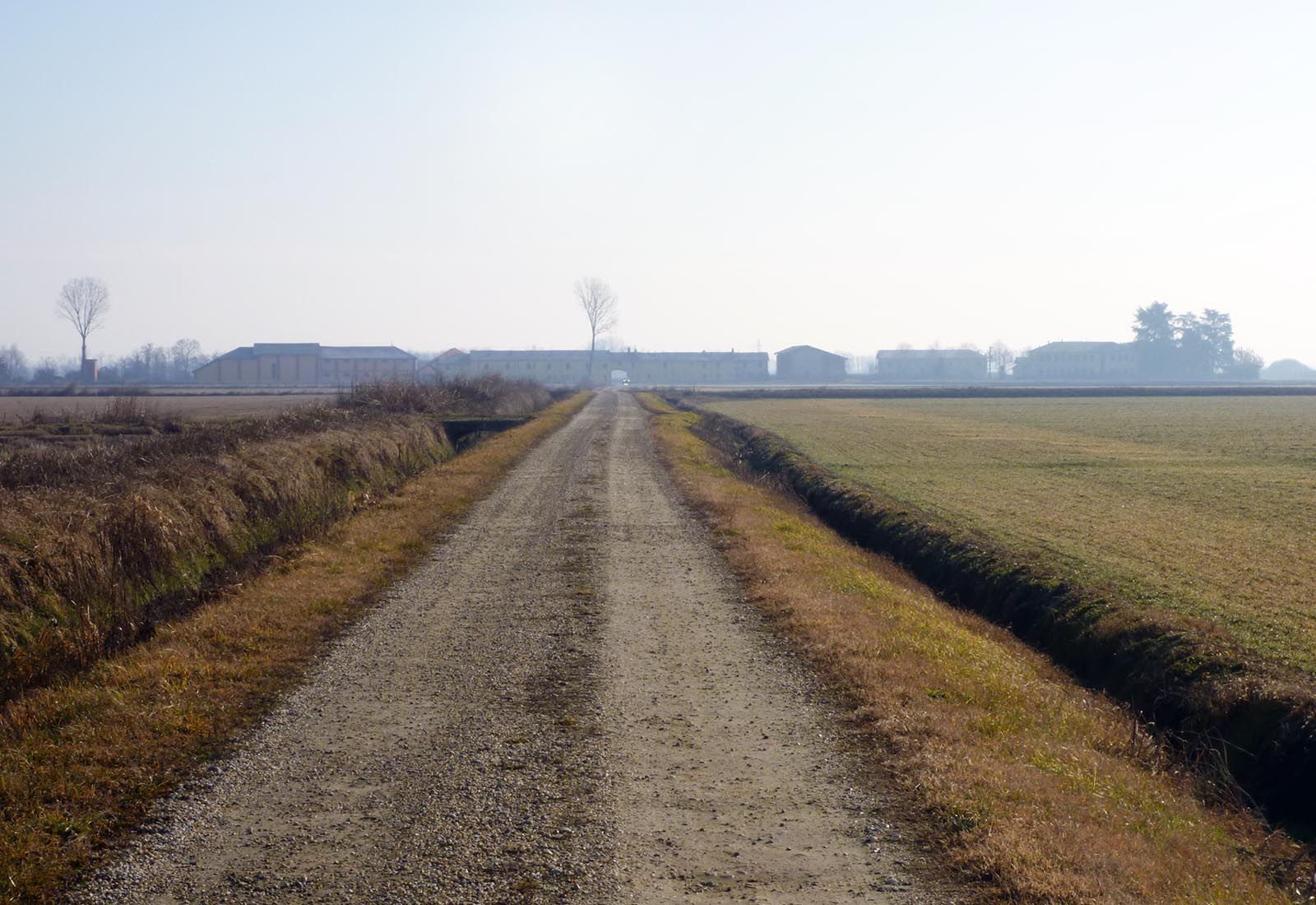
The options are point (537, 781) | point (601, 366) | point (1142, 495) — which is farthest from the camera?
point (601, 366)

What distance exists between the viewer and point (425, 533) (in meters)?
17.3

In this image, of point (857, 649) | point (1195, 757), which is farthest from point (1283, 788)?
point (857, 649)

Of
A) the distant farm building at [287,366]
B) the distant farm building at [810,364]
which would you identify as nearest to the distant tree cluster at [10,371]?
the distant farm building at [287,366]

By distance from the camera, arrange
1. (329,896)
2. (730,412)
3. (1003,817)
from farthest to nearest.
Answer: (730,412)
(1003,817)
(329,896)

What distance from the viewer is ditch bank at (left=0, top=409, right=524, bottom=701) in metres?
10.2

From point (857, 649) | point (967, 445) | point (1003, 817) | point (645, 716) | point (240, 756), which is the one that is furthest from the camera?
point (967, 445)

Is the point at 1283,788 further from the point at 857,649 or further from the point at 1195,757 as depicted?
the point at 857,649

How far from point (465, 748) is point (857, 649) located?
4.37m

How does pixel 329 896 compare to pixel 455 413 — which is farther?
pixel 455 413

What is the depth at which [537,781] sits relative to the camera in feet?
21.7

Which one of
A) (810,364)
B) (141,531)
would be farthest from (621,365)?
(141,531)

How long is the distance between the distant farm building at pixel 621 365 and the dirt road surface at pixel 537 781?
16275 cm

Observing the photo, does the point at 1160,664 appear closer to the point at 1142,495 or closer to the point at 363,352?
the point at 1142,495

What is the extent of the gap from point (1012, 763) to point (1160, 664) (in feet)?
14.9
